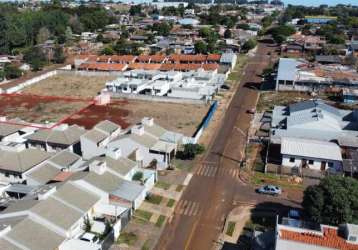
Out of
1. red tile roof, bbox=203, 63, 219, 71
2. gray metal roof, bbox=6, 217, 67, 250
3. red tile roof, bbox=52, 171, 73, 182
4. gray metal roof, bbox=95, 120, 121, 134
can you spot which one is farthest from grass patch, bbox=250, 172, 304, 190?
red tile roof, bbox=203, 63, 219, 71

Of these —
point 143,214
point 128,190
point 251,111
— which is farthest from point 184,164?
point 251,111

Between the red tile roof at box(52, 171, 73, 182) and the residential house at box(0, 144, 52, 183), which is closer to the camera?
the red tile roof at box(52, 171, 73, 182)

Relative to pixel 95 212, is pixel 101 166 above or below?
above

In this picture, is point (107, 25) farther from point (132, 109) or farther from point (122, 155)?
point (122, 155)

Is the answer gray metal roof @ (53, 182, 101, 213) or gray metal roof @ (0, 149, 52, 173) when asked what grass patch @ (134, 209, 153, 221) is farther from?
gray metal roof @ (0, 149, 52, 173)

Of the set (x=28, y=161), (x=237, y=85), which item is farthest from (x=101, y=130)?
(x=237, y=85)

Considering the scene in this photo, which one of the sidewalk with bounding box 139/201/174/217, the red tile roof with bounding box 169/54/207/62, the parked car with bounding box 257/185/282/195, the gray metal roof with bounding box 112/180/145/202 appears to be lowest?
the sidewalk with bounding box 139/201/174/217

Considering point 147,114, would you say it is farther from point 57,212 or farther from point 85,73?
point 85,73
